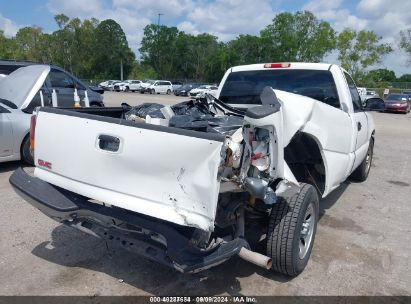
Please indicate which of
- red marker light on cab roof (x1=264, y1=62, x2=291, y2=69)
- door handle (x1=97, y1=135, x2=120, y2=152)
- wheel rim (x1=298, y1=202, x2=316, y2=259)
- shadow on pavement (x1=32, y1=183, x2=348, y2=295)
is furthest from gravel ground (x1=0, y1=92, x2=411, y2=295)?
red marker light on cab roof (x1=264, y1=62, x2=291, y2=69)

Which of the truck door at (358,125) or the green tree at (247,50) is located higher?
the green tree at (247,50)

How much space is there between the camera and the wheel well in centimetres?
399

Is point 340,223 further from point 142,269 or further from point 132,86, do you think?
point 132,86

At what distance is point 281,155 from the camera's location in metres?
3.05

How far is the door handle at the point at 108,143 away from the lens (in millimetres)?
2912

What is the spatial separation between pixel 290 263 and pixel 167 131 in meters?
1.64

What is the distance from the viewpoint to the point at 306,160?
418 cm

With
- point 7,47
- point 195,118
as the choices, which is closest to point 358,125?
point 195,118

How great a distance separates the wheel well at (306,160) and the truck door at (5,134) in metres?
4.99

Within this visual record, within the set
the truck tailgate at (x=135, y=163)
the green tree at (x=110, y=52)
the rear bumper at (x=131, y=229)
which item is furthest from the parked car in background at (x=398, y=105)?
the green tree at (x=110, y=52)

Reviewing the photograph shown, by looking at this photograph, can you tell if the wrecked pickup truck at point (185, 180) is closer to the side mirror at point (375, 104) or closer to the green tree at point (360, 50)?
the side mirror at point (375, 104)

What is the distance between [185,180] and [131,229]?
755mm

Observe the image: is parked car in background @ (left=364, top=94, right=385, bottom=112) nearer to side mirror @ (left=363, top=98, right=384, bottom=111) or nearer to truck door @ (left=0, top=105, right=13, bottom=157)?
side mirror @ (left=363, top=98, right=384, bottom=111)

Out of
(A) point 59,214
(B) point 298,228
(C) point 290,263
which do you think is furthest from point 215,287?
(A) point 59,214
